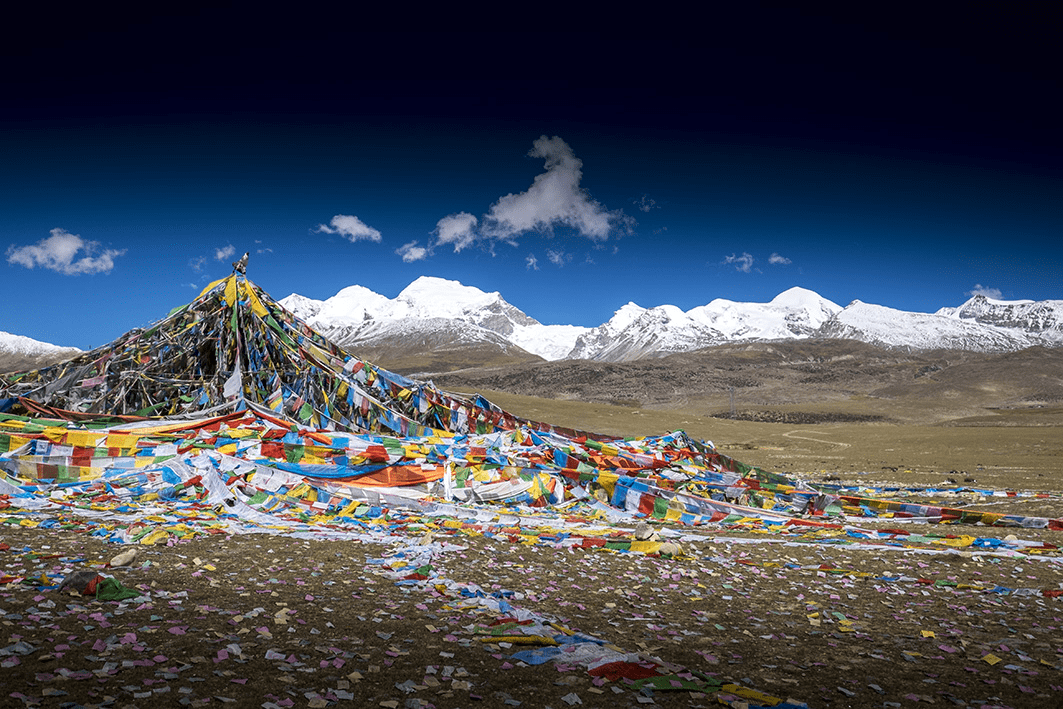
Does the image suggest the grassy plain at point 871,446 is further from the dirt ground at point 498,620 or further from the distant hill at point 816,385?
the distant hill at point 816,385

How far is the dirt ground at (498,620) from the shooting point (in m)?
3.28

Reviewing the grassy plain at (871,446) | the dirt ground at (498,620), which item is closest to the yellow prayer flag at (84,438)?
the dirt ground at (498,620)

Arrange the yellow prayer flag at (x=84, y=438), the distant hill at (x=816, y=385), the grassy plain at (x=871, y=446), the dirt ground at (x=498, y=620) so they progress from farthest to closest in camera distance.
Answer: the distant hill at (x=816, y=385)
the grassy plain at (x=871, y=446)
the yellow prayer flag at (x=84, y=438)
the dirt ground at (x=498, y=620)

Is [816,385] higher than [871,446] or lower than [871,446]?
higher

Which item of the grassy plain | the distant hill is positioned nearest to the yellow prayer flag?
the grassy plain

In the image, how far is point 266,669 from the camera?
342cm

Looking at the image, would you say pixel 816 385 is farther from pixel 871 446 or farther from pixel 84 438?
pixel 84 438

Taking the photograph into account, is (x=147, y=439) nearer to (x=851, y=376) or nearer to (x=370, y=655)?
(x=370, y=655)

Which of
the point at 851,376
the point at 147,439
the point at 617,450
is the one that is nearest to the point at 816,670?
the point at 617,450

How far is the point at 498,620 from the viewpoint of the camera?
4453 millimetres

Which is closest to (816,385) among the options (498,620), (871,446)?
(871,446)

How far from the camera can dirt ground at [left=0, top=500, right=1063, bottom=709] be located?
3.28 m

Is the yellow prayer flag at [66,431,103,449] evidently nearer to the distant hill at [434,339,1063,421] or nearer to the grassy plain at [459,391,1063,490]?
the grassy plain at [459,391,1063,490]

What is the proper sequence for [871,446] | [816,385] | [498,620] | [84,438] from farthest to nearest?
[816,385] → [871,446] → [84,438] → [498,620]
